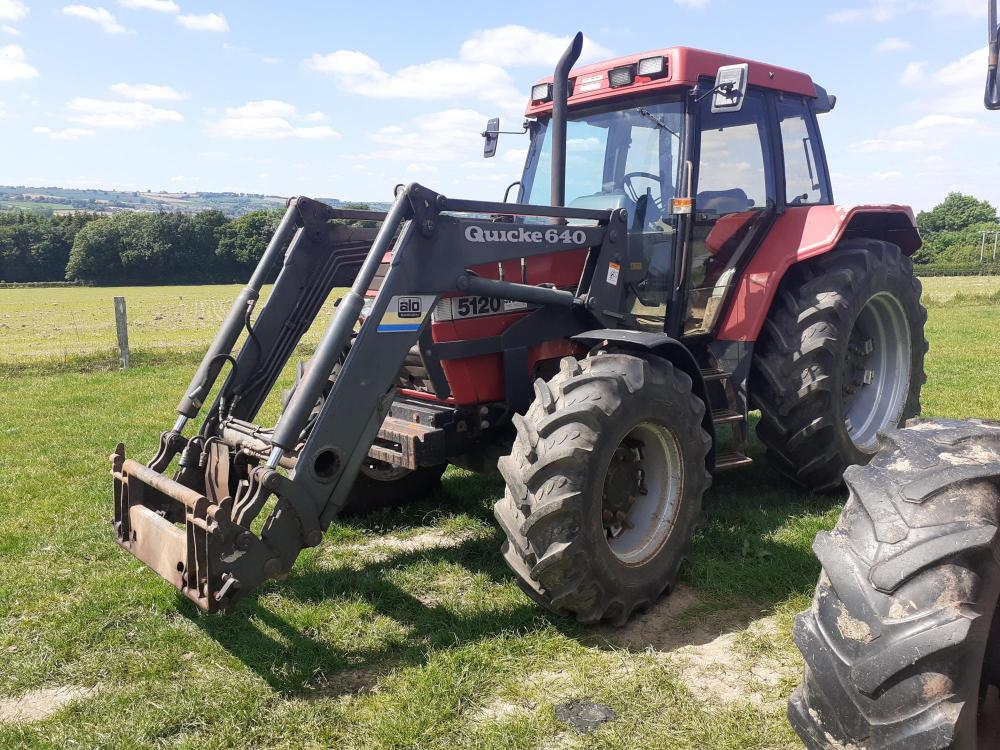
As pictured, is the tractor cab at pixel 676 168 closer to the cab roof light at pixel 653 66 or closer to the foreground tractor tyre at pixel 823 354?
the cab roof light at pixel 653 66

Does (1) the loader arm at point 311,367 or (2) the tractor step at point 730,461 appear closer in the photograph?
(1) the loader arm at point 311,367

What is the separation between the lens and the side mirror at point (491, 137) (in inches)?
235

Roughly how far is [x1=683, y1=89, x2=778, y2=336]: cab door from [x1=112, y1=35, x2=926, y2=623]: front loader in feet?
0.07

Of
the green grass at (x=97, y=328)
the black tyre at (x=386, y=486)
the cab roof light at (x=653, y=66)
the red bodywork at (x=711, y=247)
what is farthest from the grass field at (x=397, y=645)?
the green grass at (x=97, y=328)

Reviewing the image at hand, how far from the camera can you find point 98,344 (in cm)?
1535

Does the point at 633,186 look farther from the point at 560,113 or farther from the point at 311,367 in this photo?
the point at 311,367

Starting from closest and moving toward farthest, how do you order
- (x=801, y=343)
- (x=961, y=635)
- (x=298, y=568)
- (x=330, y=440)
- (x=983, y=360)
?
1. (x=961, y=635)
2. (x=330, y=440)
3. (x=298, y=568)
4. (x=801, y=343)
5. (x=983, y=360)

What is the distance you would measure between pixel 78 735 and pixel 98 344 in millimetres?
13981

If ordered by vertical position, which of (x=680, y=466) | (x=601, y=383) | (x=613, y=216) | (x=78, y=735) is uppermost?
(x=613, y=216)

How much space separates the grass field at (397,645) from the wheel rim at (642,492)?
36 centimetres

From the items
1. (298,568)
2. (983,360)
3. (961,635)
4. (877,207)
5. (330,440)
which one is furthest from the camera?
(983,360)

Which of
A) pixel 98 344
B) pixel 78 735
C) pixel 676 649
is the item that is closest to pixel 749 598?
pixel 676 649

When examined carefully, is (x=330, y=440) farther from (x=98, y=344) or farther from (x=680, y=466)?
(x=98, y=344)

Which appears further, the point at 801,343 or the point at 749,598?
the point at 801,343
